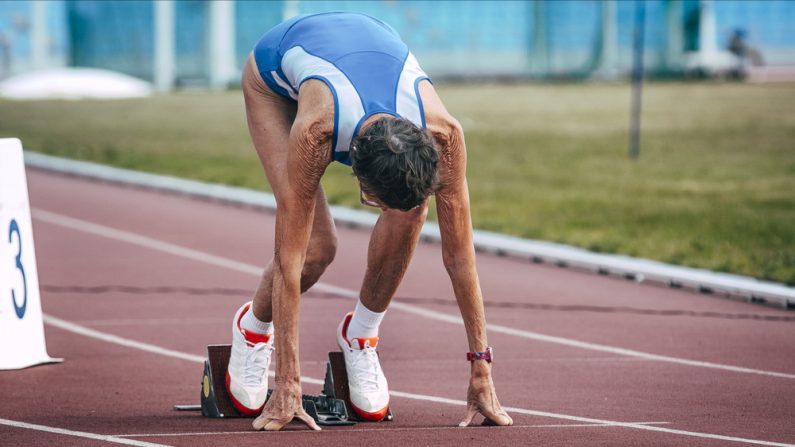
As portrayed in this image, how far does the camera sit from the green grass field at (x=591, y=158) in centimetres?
1336

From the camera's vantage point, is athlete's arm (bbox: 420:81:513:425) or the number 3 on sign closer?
athlete's arm (bbox: 420:81:513:425)

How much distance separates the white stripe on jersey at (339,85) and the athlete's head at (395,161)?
13 cm

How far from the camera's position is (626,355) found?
7809 mm

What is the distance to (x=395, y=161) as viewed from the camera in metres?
4.80

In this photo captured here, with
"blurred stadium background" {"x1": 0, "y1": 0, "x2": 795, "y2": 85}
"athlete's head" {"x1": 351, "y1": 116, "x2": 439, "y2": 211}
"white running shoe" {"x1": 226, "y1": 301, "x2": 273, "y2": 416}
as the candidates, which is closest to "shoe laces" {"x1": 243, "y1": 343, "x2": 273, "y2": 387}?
"white running shoe" {"x1": 226, "y1": 301, "x2": 273, "y2": 416}

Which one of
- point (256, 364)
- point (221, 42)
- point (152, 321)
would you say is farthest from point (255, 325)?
point (221, 42)

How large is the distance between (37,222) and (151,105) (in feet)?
74.2

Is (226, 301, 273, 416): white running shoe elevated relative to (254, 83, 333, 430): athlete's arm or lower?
lower

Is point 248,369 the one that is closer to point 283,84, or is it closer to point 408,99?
point 283,84

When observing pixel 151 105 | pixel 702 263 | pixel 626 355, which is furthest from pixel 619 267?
pixel 151 105

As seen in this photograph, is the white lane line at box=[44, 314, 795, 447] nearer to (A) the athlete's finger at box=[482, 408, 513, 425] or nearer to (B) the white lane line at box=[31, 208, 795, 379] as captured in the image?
(A) the athlete's finger at box=[482, 408, 513, 425]

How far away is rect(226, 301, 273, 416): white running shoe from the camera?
19.3 feet

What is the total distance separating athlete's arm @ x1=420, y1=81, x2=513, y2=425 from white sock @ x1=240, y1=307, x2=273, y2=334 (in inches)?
33.8

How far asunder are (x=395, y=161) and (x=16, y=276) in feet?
10.4
